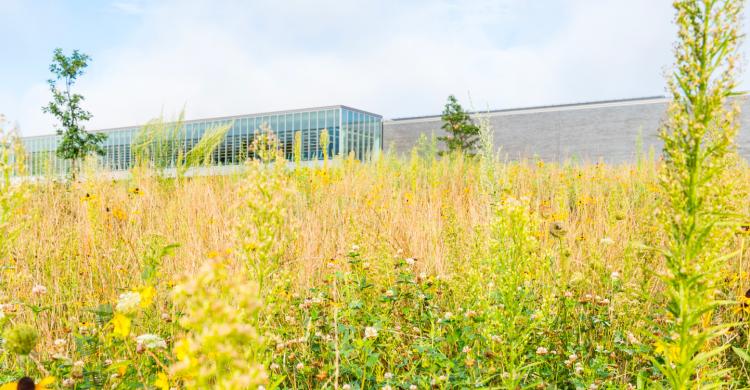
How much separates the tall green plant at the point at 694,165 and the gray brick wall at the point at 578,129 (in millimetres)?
26522

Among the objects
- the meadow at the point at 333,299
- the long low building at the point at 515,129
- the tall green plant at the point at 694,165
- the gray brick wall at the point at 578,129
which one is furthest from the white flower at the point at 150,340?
the gray brick wall at the point at 578,129

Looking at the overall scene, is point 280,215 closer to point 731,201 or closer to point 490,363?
point 490,363

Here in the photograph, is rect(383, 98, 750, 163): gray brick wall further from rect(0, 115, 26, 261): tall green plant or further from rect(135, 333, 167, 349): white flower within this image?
rect(0, 115, 26, 261): tall green plant

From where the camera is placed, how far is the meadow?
1.21 m

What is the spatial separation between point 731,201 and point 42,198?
6349mm

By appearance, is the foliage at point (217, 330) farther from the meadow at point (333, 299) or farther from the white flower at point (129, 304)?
the white flower at point (129, 304)

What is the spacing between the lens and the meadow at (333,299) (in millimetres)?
1206

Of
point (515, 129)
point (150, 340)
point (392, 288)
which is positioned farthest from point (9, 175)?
point (515, 129)

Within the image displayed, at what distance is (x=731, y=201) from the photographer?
59.4 inches

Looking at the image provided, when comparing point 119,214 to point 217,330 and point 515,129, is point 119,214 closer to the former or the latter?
point 217,330

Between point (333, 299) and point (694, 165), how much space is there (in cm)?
185

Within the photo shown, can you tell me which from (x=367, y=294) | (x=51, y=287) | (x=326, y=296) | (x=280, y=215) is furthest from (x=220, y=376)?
(x=51, y=287)

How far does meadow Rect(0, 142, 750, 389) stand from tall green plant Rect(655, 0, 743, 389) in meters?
0.08

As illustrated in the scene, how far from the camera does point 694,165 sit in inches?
50.6
